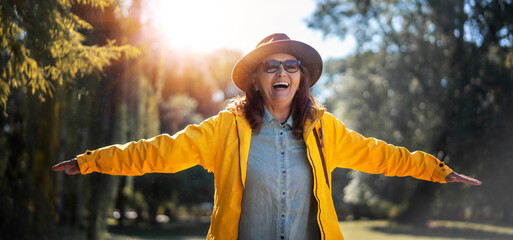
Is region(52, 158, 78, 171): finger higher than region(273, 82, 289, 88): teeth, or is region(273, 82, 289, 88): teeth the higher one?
region(273, 82, 289, 88): teeth

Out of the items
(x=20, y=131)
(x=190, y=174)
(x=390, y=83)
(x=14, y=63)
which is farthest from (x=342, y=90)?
(x=14, y=63)

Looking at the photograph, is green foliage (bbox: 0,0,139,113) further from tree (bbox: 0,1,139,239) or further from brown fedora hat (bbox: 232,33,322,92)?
brown fedora hat (bbox: 232,33,322,92)

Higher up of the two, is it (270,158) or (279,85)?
(279,85)

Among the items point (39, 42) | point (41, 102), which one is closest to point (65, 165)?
point (39, 42)

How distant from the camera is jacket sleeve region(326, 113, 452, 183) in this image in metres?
2.78

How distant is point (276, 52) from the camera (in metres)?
2.89

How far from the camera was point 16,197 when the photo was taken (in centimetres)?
775

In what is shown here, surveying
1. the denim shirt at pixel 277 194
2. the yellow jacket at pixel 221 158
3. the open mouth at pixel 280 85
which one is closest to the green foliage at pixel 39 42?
the yellow jacket at pixel 221 158

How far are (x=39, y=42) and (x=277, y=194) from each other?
2915 millimetres

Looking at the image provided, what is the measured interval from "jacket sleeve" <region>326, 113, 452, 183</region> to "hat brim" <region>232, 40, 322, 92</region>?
1.53 feet

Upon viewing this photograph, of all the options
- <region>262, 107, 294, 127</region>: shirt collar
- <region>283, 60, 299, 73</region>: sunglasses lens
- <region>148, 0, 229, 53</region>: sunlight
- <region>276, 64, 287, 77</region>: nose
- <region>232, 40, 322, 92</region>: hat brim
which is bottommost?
<region>262, 107, 294, 127</region>: shirt collar

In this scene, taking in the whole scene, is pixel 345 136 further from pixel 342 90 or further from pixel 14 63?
pixel 342 90

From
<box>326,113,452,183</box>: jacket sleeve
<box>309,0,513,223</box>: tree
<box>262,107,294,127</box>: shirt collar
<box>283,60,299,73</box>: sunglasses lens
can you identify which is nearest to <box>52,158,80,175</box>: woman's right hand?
<box>262,107,294,127</box>: shirt collar

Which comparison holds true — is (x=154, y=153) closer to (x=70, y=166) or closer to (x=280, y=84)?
(x=70, y=166)
